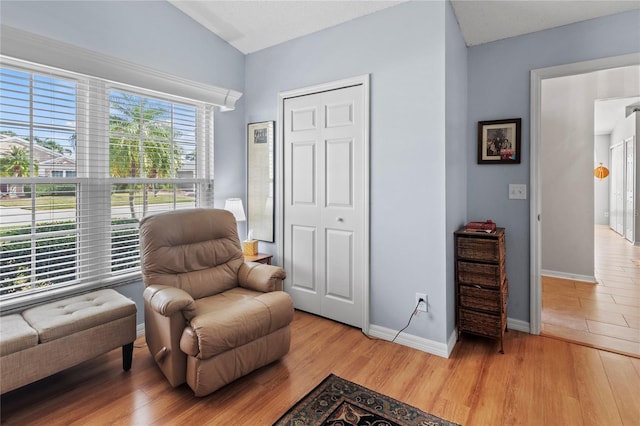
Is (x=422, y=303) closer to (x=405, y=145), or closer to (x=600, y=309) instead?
(x=405, y=145)

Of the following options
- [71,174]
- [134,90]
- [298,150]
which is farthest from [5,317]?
[298,150]

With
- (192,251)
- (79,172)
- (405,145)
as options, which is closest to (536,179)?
(405,145)

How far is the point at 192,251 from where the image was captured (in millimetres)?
2658

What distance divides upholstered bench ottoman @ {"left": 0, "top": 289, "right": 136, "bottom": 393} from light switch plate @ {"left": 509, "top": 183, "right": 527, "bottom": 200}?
121 inches

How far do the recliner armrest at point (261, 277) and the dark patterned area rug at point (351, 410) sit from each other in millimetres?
782

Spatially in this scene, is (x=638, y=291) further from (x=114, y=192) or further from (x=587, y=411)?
(x=114, y=192)

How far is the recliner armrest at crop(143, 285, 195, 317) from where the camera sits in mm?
2020

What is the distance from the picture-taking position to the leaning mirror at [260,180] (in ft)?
11.7

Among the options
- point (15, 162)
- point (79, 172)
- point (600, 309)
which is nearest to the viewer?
point (15, 162)

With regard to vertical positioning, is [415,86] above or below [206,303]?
above

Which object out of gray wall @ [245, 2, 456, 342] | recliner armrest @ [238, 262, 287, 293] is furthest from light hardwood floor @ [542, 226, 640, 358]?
recliner armrest @ [238, 262, 287, 293]

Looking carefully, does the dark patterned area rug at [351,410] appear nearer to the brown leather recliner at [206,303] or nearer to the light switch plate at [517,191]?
the brown leather recliner at [206,303]

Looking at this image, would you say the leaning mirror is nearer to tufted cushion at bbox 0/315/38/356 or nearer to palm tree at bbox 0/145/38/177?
palm tree at bbox 0/145/38/177

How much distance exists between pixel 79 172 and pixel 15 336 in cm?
123
